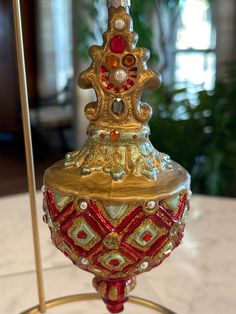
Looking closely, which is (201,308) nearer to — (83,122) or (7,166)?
(83,122)

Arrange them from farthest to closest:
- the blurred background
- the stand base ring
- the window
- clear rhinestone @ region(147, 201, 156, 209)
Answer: the window
the blurred background
the stand base ring
clear rhinestone @ region(147, 201, 156, 209)

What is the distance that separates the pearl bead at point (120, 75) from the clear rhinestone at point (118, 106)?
0.02 meters

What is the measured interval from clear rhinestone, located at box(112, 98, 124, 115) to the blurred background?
1.18m

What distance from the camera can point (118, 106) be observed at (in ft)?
1.34

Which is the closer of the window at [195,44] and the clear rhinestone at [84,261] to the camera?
the clear rhinestone at [84,261]

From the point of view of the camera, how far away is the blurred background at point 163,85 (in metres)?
1.62

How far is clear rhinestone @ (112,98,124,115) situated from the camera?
0.40 metres

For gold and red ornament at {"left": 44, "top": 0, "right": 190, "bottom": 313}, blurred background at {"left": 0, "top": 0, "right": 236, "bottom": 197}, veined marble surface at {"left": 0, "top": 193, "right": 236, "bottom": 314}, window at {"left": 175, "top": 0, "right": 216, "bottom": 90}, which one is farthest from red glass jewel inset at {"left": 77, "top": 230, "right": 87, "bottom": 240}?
window at {"left": 175, "top": 0, "right": 216, "bottom": 90}

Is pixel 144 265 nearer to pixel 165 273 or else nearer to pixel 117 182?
pixel 117 182

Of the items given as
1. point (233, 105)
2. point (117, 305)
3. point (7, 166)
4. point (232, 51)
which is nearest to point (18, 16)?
point (117, 305)

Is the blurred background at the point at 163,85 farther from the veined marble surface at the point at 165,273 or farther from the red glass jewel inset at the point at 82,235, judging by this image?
the red glass jewel inset at the point at 82,235

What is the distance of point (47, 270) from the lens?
693 mm

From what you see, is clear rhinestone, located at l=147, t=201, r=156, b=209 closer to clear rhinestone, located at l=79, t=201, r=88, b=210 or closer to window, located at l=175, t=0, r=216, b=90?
clear rhinestone, located at l=79, t=201, r=88, b=210

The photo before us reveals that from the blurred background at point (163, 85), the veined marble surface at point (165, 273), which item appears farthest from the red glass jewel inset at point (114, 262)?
the blurred background at point (163, 85)
